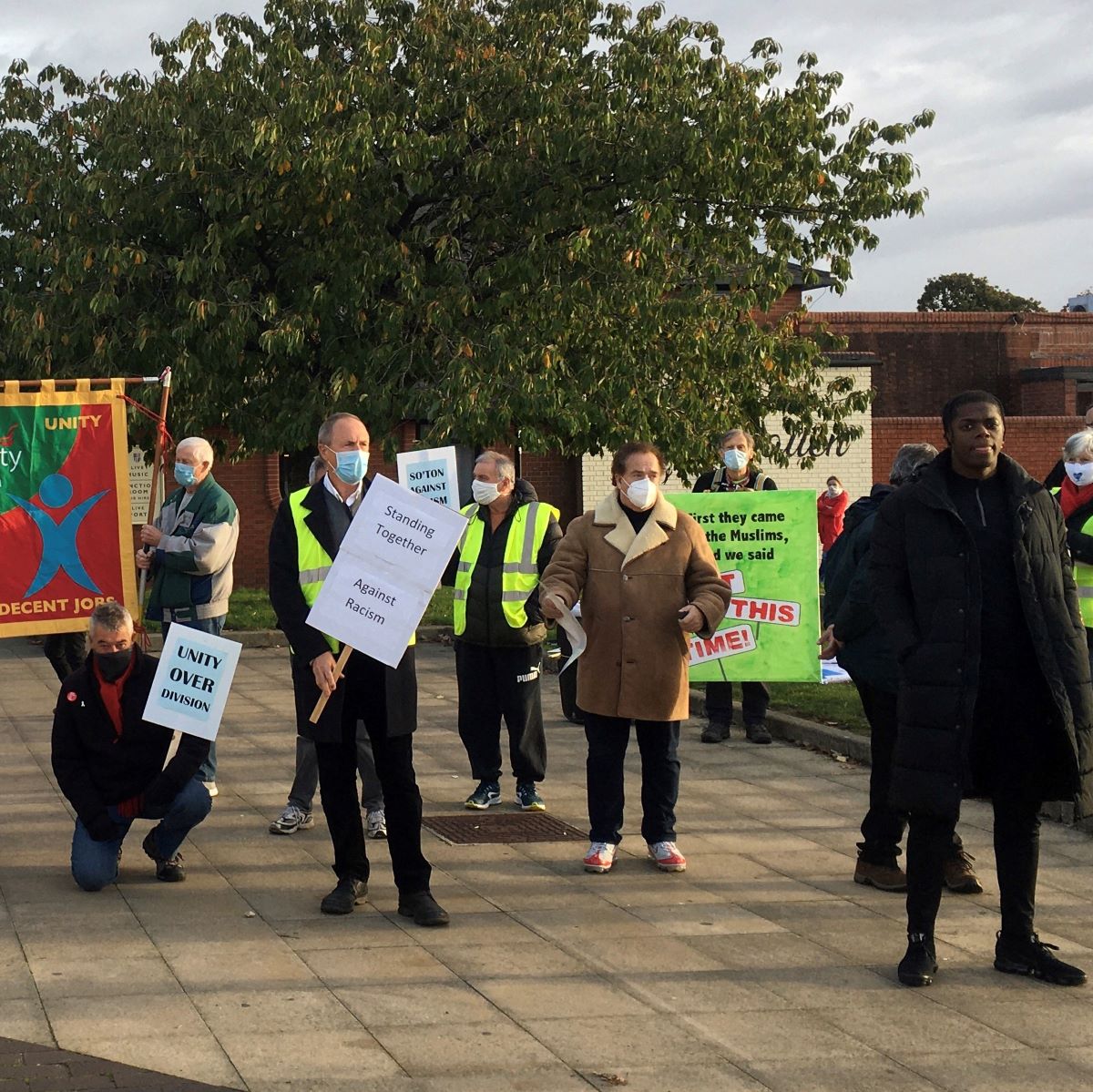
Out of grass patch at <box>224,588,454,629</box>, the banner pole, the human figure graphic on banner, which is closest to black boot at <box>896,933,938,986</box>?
the banner pole

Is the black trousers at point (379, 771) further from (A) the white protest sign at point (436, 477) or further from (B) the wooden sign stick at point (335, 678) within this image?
(A) the white protest sign at point (436, 477)

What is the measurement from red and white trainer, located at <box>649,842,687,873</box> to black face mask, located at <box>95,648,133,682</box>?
250cm

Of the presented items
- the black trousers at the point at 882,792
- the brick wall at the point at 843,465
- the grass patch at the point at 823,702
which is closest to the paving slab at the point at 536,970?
the black trousers at the point at 882,792

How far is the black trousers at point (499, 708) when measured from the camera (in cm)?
908

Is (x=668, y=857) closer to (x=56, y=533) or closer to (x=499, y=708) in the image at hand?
(x=499, y=708)

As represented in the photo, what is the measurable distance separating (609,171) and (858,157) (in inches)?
136

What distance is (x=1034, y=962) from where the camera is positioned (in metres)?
6.00

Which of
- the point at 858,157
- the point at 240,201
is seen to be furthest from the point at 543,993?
the point at 858,157

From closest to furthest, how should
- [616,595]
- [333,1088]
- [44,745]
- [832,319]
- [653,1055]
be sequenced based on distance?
[333,1088], [653,1055], [616,595], [44,745], [832,319]

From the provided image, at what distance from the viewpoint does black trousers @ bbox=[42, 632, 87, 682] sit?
1068cm

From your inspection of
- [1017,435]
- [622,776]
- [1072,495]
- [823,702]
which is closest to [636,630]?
[622,776]

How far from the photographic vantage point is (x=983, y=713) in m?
6.09

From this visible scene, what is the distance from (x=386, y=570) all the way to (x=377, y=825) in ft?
6.78

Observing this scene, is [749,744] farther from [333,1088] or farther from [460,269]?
[460,269]
